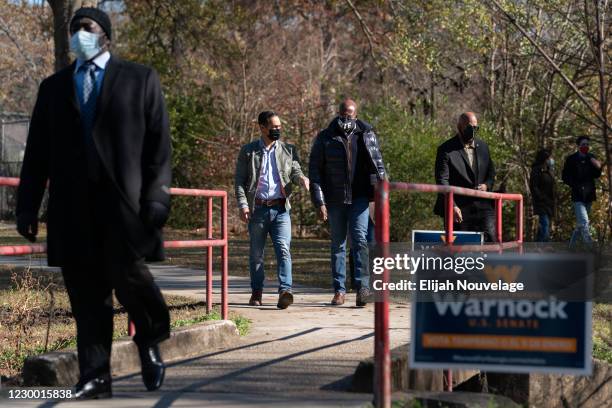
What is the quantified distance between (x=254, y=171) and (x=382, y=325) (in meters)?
5.47

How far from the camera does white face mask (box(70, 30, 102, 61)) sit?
5977 mm

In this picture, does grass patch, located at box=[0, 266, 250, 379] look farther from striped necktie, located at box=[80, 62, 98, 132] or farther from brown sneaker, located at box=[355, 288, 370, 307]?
striped necktie, located at box=[80, 62, 98, 132]

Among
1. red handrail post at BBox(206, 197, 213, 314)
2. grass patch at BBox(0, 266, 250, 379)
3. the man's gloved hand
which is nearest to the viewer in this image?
the man's gloved hand

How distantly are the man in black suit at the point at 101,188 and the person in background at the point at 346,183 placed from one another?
4.79m

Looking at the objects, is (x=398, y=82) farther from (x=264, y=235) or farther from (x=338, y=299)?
(x=264, y=235)

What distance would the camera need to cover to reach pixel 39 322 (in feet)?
31.0

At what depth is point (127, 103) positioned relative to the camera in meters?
5.96

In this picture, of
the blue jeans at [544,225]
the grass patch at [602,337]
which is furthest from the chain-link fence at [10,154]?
the grass patch at [602,337]

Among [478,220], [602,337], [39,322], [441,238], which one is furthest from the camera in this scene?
[478,220]

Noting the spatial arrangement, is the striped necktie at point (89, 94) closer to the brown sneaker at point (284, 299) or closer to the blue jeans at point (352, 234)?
the brown sneaker at point (284, 299)

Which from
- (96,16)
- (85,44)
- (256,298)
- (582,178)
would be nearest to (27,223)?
(85,44)

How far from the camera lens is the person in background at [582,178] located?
18.8 metres

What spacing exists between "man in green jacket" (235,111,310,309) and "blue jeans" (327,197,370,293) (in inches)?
15.6

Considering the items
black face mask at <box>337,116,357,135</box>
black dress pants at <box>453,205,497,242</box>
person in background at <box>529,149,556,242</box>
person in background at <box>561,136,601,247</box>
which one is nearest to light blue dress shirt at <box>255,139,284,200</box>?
black face mask at <box>337,116,357,135</box>
